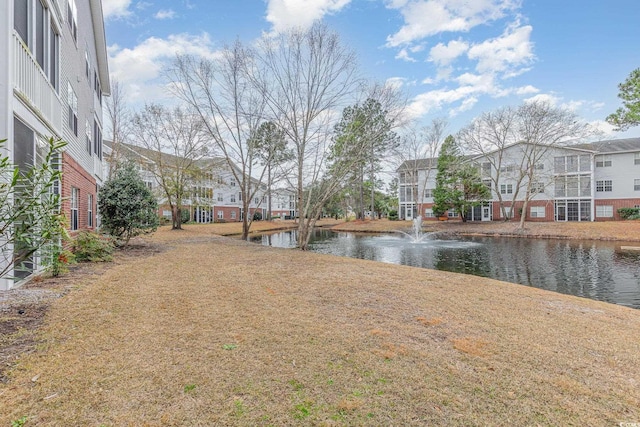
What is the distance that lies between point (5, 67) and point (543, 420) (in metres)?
8.36

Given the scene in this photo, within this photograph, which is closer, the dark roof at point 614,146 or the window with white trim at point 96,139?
the window with white trim at point 96,139

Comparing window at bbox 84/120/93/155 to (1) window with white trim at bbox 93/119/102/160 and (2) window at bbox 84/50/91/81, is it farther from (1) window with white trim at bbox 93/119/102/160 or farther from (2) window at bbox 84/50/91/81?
(2) window at bbox 84/50/91/81

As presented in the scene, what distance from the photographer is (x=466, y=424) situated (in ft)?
8.24

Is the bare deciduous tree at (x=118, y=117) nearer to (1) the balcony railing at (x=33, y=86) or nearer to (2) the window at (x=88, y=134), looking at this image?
(2) the window at (x=88, y=134)

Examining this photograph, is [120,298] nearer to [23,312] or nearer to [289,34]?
[23,312]

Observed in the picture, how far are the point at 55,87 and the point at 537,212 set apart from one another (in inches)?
1707

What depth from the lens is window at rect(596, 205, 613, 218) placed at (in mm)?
34556

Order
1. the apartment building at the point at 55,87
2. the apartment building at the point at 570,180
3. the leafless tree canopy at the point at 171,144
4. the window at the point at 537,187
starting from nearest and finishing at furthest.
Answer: the apartment building at the point at 55,87, the leafless tree canopy at the point at 171,144, the window at the point at 537,187, the apartment building at the point at 570,180

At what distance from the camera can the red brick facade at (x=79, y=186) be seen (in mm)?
9469

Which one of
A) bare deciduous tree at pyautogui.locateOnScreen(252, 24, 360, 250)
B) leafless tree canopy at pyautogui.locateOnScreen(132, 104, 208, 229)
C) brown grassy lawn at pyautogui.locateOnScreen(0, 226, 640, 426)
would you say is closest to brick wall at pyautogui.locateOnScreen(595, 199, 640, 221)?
bare deciduous tree at pyautogui.locateOnScreen(252, 24, 360, 250)

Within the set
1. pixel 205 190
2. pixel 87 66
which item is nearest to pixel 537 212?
pixel 205 190

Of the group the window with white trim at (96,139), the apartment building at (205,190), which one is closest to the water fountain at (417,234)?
the apartment building at (205,190)

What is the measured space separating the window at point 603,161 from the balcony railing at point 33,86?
153 ft

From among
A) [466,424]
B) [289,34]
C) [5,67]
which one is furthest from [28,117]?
[289,34]
